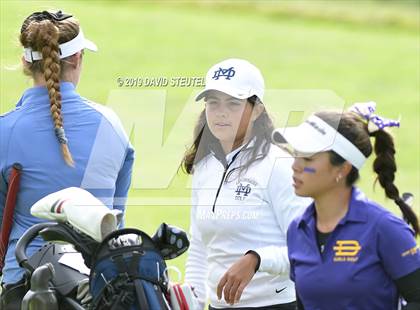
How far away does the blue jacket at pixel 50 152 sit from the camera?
19.9 feet

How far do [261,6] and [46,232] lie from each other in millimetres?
27153

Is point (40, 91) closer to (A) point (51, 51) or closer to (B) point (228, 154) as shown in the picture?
(A) point (51, 51)

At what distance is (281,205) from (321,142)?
0.63 m

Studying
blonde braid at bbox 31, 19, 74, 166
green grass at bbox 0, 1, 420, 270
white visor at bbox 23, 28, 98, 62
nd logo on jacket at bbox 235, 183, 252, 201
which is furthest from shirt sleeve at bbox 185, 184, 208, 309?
green grass at bbox 0, 1, 420, 270

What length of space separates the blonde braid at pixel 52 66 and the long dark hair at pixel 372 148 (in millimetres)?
1387

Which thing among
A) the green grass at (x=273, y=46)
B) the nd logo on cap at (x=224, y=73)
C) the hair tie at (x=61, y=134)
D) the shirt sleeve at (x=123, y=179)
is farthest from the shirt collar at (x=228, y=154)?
the green grass at (x=273, y=46)

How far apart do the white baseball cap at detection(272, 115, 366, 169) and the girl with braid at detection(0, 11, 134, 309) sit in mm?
1199

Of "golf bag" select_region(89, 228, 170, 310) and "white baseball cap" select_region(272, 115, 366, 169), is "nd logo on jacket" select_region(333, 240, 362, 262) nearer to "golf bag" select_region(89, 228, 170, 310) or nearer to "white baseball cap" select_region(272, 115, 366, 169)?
"white baseball cap" select_region(272, 115, 366, 169)

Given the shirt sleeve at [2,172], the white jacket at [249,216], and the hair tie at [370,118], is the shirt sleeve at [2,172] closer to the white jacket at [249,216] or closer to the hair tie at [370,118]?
the white jacket at [249,216]

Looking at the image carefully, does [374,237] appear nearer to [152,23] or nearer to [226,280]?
[226,280]

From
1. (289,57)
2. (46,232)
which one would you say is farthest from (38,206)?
(289,57)

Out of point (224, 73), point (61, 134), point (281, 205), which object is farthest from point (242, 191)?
point (61, 134)

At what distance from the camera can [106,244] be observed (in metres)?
5.11

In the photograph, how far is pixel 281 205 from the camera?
588 centimetres
